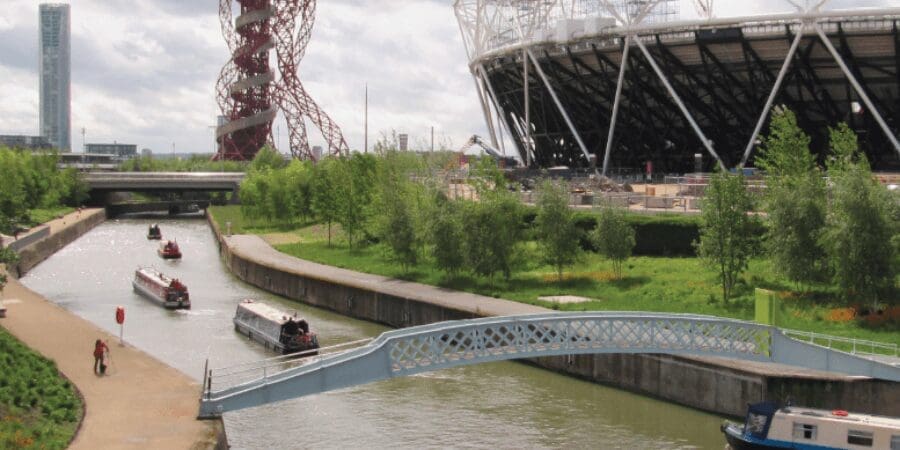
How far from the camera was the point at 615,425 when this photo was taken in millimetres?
27344

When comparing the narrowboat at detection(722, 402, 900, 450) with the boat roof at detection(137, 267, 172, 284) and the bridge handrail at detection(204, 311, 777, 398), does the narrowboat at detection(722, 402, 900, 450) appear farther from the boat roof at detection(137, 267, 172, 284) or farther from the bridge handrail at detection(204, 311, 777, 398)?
the boat roof at detection(137, 267, 172, 284)

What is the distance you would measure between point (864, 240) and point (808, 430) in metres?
11.0

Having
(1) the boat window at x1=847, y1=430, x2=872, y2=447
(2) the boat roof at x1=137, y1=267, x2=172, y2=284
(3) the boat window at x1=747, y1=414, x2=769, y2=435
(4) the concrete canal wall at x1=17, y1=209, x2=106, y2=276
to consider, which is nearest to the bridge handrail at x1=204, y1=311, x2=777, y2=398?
(3) the boat window at x1=747, y1=414, x2=769, y2=435

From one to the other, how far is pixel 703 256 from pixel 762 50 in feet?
90.6

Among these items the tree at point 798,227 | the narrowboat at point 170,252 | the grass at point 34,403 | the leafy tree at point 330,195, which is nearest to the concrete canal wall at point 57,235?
the narrowboat at point 170,252

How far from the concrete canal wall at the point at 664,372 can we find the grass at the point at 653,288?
2.01 m

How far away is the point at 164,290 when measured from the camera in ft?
152

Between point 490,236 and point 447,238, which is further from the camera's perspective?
point 447,238

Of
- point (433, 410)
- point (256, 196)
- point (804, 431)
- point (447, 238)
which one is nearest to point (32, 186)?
point (256, 196)

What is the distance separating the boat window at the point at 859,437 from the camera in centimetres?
2328

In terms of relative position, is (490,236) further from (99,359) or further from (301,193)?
(301,193)

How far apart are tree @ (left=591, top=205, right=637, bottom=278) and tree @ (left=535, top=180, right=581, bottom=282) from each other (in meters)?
0.87

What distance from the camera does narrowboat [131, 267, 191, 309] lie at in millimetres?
45781

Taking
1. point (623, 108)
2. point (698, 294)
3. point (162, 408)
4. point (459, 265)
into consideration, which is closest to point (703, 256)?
point (698, 294)
